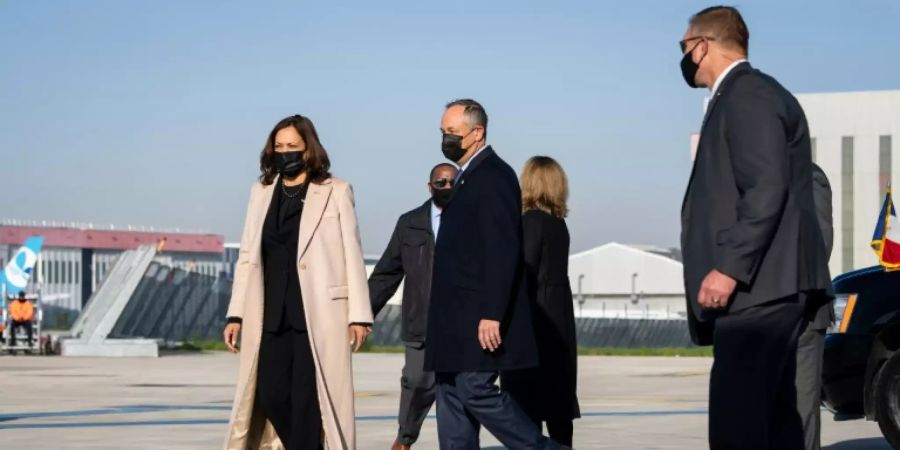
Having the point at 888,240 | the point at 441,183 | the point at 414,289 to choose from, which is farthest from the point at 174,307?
the point at 441,183

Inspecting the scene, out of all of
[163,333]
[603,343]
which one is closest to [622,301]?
[603,343]

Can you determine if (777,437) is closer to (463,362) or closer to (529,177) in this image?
(463,362)

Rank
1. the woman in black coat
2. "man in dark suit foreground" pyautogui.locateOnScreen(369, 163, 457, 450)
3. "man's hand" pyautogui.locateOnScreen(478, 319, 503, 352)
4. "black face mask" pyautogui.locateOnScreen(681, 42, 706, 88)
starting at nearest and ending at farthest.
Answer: "black face mask" pyautogui.locateOnScreen(681, 42, 706, 88)
"man's hand" pyautogui.locateOnScreen(478, 319, 503, 352)
the woman in black coat
"man in dark suit foreground" pyautogui.locateOnScreen(369, 163, 457, 450)

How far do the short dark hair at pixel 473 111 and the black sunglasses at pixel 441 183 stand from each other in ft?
6.68

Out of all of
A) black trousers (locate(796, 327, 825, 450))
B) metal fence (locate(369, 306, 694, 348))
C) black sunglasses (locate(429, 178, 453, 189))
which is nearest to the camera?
black trousers (locate(796, 327, 825, 450))

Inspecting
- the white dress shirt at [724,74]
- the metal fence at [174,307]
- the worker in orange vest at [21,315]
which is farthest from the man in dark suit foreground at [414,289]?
the worker in orange vest at [21,315]

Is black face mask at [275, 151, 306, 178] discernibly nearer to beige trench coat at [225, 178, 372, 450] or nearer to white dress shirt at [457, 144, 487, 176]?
beige trench coat at [225, 178, 372, 450]

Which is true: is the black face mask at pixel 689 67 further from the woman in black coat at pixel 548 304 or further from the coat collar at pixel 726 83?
the woman in black coat at pixel 548 304

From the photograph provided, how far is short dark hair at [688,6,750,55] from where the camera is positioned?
5.96 meters

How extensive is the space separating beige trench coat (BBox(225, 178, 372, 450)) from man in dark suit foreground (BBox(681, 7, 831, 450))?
279cm

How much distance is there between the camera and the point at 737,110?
578 centimetres

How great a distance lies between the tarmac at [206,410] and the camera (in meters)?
12.4

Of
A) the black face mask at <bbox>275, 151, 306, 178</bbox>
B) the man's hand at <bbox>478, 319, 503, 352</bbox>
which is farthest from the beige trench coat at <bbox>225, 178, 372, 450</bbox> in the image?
the man's hand at <bbox>478, 319, 503, 352</bbox>

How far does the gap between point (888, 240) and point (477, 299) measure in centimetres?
411
